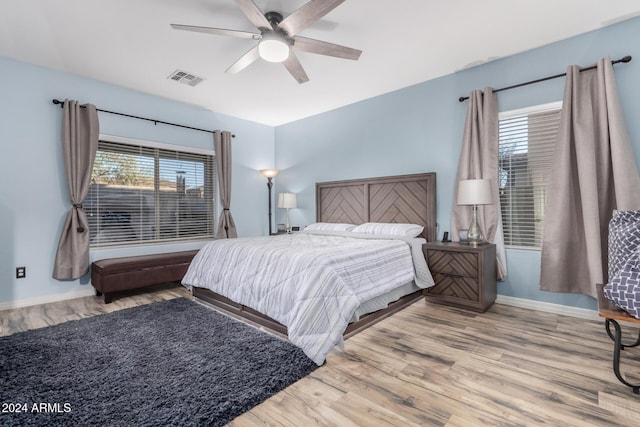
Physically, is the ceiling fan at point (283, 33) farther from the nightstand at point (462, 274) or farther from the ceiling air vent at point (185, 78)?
the nightstand at point (462, 274)

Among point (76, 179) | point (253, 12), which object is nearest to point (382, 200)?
point (253, 12)

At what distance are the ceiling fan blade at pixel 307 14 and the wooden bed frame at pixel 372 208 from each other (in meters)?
2.37

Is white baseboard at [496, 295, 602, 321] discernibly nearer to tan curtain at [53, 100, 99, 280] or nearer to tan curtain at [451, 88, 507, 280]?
tan curtain at [451, 88, 507, 280]

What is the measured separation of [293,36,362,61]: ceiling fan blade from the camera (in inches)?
98.7

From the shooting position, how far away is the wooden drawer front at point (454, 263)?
119 inches

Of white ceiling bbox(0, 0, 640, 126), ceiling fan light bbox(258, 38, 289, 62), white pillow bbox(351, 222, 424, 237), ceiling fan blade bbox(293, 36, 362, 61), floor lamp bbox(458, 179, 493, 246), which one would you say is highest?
white ceiling bbox(0, 0, 640, 126)

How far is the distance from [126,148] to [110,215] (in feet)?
3.10

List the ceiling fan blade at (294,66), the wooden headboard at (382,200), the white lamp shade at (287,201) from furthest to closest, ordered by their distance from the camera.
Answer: the white lamp shade at (287,201) < the wooden headboard at (382,200) < the ceiling fan blade at (294,66)

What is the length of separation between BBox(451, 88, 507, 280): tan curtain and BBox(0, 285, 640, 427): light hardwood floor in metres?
0.90

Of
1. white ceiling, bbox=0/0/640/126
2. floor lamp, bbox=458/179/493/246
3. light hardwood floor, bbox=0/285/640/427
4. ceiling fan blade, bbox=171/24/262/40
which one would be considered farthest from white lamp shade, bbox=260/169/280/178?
light hardwood floor, bbox=0/285/640/427

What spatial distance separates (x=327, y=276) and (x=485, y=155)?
7.77ft

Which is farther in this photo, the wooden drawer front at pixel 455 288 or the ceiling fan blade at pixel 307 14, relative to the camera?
the wooden drawer front at pixel 455 288

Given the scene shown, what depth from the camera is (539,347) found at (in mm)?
2297

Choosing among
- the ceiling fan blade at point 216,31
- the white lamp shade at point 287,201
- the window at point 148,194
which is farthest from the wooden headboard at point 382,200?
the ceiling fan blade at point 216,31
